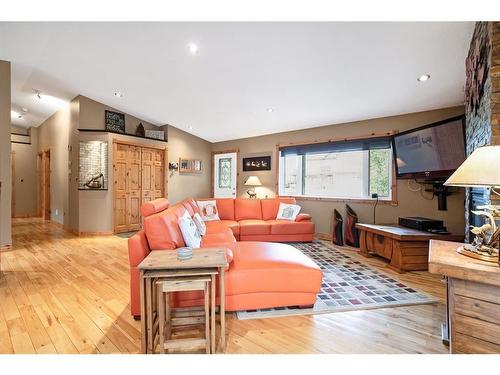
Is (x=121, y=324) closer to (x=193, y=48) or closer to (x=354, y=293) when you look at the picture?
(x=354, y=293)

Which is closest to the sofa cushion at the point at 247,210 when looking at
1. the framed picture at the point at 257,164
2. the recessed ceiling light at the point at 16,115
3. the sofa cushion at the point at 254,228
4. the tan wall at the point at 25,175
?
the sofa cushion at the point at 254,228

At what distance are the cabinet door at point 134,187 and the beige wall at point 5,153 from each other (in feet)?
6.47

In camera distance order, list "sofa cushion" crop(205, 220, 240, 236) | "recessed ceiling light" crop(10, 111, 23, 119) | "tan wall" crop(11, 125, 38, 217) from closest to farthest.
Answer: "sofa cushion" crop(205, 220, 240, 236) < "recessed ceiling light" crop(10, 111, 23, 119) < "tan wall" crop(11, 125, 38, 217)

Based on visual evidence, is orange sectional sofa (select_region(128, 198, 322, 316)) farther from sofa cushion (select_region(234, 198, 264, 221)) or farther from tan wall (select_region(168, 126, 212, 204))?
tan wall (select_region(168, 126, 212, 204))

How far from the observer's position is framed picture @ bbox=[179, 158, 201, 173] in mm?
6300

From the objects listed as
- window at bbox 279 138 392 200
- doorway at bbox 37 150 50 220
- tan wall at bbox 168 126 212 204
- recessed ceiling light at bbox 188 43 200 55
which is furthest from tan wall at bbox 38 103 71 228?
window at bbox 279 138 392 200

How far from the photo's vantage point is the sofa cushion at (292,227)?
4309 millimetres

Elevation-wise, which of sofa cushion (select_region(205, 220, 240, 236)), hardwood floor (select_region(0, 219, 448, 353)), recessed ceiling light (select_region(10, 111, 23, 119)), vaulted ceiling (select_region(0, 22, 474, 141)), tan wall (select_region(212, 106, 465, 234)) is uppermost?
recessed ceiling light (select_region(10, 111, 23, 119))

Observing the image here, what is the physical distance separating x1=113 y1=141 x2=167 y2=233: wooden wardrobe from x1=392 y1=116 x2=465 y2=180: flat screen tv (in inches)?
196

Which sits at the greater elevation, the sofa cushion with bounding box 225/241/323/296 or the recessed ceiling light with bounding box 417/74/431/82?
the recessed ceiling light with bounding box 417/74/431/82

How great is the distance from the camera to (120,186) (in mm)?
5336

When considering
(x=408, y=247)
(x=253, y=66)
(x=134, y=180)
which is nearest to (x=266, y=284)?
(x=408, y=247)

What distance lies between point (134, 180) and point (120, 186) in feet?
1.11

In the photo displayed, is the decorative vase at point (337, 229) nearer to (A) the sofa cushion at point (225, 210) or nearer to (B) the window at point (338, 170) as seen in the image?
(B) the window at point (338, 170)
